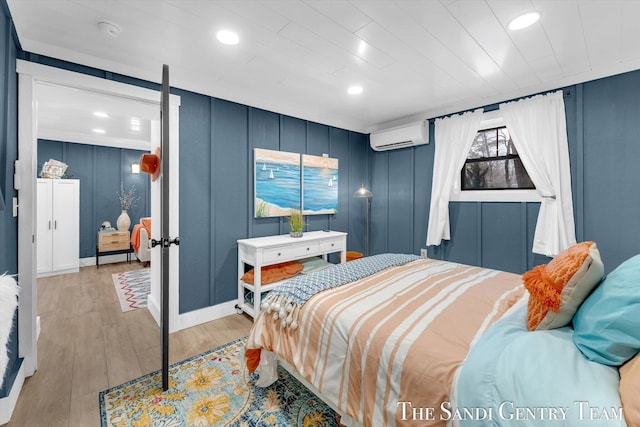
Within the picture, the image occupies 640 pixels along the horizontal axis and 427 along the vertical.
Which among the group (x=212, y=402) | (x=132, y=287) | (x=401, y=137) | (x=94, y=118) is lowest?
(x=212, y=402)

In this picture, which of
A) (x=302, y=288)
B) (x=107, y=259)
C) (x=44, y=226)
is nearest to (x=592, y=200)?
(x=302, y=288)

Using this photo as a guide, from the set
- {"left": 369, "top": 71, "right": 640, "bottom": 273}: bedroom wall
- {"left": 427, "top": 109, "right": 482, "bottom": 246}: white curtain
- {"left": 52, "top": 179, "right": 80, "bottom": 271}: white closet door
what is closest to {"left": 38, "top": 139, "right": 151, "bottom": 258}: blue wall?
{"left": 52, "top": 179, "right": 80, "bottom": 271}: white closet door

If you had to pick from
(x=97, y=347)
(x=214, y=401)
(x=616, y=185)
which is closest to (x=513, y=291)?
(x=616, y=185)

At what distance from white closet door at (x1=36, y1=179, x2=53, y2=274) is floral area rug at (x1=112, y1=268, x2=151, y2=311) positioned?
3.41ft

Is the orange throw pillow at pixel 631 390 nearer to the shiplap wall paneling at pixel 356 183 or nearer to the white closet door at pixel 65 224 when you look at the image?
the shiplap wall paneling at pixel 356 183

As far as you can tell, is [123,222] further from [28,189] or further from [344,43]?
[344,43]

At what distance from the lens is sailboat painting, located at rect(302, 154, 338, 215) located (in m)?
3.71

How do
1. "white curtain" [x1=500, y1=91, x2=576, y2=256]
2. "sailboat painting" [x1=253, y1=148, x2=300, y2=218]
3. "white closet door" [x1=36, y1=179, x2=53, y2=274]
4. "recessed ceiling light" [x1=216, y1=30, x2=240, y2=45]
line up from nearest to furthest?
"recessed ceiling light" [x1=216, y1=30, x2=240, y2=45] < "white curtain" [x1=500, y1=91, x2=576, y2=256] < "sailboat painting" [x1=253, y1=148, x2=300, y2=218] < "white closet door" [x1=36, y1=179, x2=53, y2=274]

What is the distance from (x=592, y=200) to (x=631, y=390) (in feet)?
8.36

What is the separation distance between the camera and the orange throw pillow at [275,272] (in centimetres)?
288

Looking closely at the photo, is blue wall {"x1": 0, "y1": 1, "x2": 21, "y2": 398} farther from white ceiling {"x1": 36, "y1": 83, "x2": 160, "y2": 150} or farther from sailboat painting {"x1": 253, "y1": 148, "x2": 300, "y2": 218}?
sailboat painting {"x1": 253, "y1": 148, "x2": 300, "y2": 218}

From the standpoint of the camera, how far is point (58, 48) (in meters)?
2.09

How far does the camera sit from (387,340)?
1232 millimetres

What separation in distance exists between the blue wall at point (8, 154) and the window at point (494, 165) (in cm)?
411
